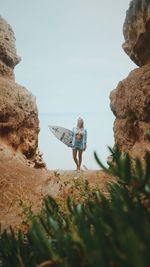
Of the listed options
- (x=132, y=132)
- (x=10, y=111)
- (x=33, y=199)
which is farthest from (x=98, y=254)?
(x=10, y=111)

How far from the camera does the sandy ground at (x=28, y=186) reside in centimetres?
621

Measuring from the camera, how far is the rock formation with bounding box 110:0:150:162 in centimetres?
789

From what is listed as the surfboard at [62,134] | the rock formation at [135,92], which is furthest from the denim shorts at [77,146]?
the surfboard at [62,134]

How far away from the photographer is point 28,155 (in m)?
11.6

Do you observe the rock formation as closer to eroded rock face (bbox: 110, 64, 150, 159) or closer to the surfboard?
eroded rock face (bbox: 110, 64, 150, 159)

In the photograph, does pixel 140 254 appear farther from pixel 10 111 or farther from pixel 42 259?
Result: pixel 10 111

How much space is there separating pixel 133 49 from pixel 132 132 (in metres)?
2.50

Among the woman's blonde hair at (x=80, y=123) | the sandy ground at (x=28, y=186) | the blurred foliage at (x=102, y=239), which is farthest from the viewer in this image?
the woman's blonde hair at (x=80, y=123)


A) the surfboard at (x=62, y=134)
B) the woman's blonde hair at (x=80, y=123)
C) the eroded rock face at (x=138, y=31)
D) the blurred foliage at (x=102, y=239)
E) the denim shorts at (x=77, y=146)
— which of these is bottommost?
the blurred foliage at (x=102, y=239)

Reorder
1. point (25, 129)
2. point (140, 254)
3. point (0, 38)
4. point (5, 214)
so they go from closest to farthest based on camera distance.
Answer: point (140, 254)
point (5, 214)
point (25, 129)
point (0, 38)

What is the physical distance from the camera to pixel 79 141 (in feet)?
30.9

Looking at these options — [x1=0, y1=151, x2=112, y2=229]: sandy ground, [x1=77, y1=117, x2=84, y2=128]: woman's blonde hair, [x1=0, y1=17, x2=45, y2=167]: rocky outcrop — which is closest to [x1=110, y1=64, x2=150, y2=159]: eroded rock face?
[x1=77, y1=117, x2=84, y2=128]: woman's blonde hair

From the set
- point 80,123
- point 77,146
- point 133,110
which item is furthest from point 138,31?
point 77,146

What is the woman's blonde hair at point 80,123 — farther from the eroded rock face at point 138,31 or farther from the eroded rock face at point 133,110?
the eroded rock face at point 138,31
